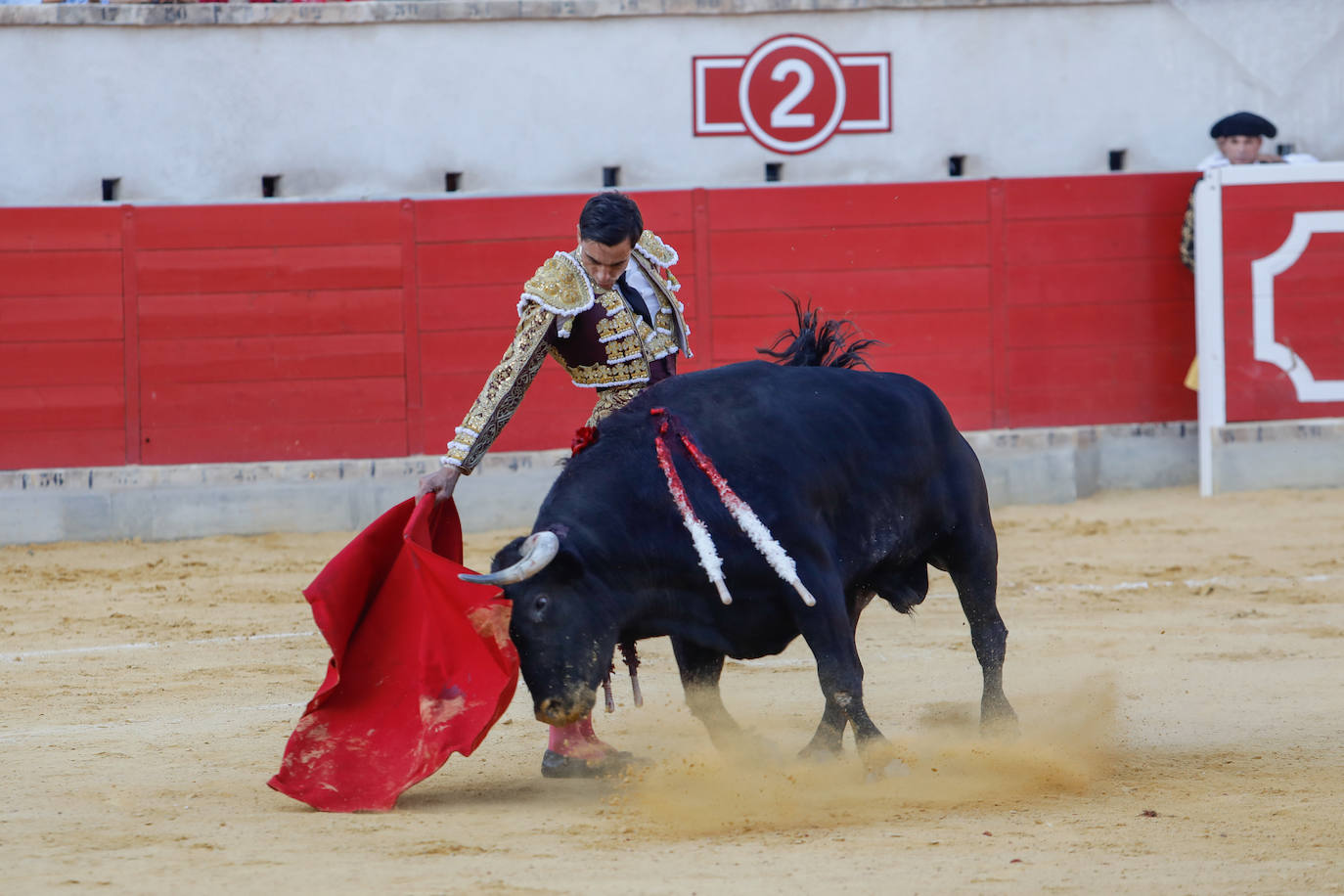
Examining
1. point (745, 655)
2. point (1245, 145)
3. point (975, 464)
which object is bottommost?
point (745, 655)

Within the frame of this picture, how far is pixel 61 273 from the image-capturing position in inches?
290

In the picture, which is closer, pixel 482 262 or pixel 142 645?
pixel 142 645

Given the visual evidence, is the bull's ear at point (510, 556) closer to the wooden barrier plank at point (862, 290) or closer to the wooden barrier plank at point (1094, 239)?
the wooden barrier plank at point (862, 290)

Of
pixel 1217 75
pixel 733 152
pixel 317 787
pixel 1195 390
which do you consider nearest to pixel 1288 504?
pixel 1195 390

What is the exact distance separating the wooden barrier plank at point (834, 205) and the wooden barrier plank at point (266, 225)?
1.54m

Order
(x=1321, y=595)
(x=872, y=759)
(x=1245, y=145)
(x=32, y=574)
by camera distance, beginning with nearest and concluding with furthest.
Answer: (x=872, y=759) < (x=1321, y=595) < (x=32, y=574) < (x=1245, y=145)

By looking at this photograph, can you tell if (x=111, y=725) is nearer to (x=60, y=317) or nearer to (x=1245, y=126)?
(x=60, y=317)

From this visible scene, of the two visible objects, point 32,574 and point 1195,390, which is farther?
point 1195,390

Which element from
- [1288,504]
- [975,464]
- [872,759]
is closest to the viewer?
[872,759]

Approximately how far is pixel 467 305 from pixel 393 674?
4.49m

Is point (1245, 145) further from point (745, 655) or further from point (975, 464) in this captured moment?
point (745, 655)

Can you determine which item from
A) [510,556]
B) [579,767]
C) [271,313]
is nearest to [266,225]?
[271,313]

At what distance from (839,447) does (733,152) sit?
544 centimetres

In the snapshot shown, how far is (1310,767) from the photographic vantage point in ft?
10.6
